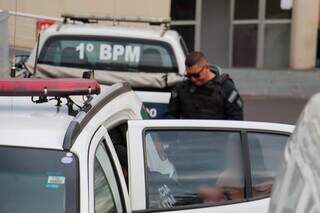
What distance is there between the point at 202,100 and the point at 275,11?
595 inches

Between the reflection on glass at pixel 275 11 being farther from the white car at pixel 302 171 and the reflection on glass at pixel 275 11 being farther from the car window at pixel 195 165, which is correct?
the white car at pixel 302 171

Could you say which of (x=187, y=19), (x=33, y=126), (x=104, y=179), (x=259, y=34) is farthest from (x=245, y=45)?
(x=33, y=126)

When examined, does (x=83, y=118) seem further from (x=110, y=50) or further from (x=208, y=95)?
(x=110, y=50)

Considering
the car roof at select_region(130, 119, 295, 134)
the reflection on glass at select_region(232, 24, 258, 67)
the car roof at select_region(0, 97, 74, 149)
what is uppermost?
the car roof at select_region(0, 97, 74, 149)

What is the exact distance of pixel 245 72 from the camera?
19672 mm

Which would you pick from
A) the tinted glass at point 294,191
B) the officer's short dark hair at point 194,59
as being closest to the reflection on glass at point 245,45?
the officer's short dark hair at point 194,59

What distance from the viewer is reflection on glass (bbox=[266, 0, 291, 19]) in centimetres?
2025

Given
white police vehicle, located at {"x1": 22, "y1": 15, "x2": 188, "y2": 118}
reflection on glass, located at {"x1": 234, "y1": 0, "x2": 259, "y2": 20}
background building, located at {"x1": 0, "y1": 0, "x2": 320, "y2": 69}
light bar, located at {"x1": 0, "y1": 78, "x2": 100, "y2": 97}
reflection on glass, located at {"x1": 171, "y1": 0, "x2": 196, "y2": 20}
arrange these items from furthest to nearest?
reflection on glass, located at {"x1": 171, "y1": 0, "x2": 196, "y2": 20}, reflection on glass, located at {"x1": 234, "y1": 0, "x2": 259, "y2": 20}, background building, located at {"x1": 0, "y1": 0, "x2": 320, "y2": 69}, white police vehicle, located at {"x1": 22, "y1": 15, "x2": 188, "y2": 118}, light bar, located at {"x1": 0, "y1": 78, "x2": 100, "y2": 97}

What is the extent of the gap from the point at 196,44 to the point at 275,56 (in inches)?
104

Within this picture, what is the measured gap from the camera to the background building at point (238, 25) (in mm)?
18953

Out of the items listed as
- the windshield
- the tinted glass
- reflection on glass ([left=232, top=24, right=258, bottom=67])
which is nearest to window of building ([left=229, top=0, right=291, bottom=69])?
reflection on glass ([left=232, top=24, right=258, bottom=67])

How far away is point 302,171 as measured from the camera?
73.8 inches

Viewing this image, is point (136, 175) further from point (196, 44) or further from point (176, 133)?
point (196, 44)

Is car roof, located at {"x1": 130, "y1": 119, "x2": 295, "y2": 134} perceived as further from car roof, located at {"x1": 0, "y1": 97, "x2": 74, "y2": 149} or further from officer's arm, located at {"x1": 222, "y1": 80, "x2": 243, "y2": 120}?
officer's arm, located at {"x1": 222, "y1": 80, "x2": 243, "y2": 120}
